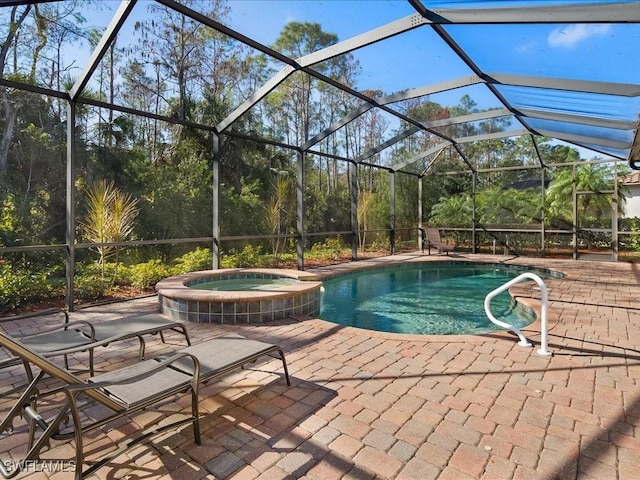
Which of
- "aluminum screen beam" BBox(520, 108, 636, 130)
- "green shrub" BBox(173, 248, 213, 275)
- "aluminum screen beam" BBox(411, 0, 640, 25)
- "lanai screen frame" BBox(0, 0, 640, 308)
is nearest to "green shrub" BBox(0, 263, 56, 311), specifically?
"lanai screen frame" BBox(0, 0, 640, 308)

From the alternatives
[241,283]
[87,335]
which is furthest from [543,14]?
[241,283]

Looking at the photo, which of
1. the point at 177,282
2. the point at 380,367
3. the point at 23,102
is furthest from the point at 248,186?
the point at 380,367

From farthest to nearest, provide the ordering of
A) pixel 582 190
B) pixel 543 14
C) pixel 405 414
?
pixel 582 190 < pixel 543 14 < pixel 405 414

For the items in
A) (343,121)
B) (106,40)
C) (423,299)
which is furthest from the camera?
(343,121)

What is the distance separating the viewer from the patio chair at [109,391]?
5.46ft

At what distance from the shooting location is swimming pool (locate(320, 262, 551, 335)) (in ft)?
17.6

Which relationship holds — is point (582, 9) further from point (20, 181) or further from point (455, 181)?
point (455, 181)

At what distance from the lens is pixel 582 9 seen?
10.6ft

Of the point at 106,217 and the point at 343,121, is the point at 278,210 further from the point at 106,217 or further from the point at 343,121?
the point at 106,217

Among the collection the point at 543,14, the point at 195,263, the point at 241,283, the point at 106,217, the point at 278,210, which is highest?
the point at 543,14

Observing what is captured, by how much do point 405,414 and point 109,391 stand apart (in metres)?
1.74

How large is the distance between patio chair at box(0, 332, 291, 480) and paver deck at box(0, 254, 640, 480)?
14 centimetres

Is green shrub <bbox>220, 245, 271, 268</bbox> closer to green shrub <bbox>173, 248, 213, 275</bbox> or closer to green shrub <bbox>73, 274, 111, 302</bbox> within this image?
green shrub <bbox>173, 248, 213, 275</bbox>

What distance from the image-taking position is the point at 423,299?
7.11m
